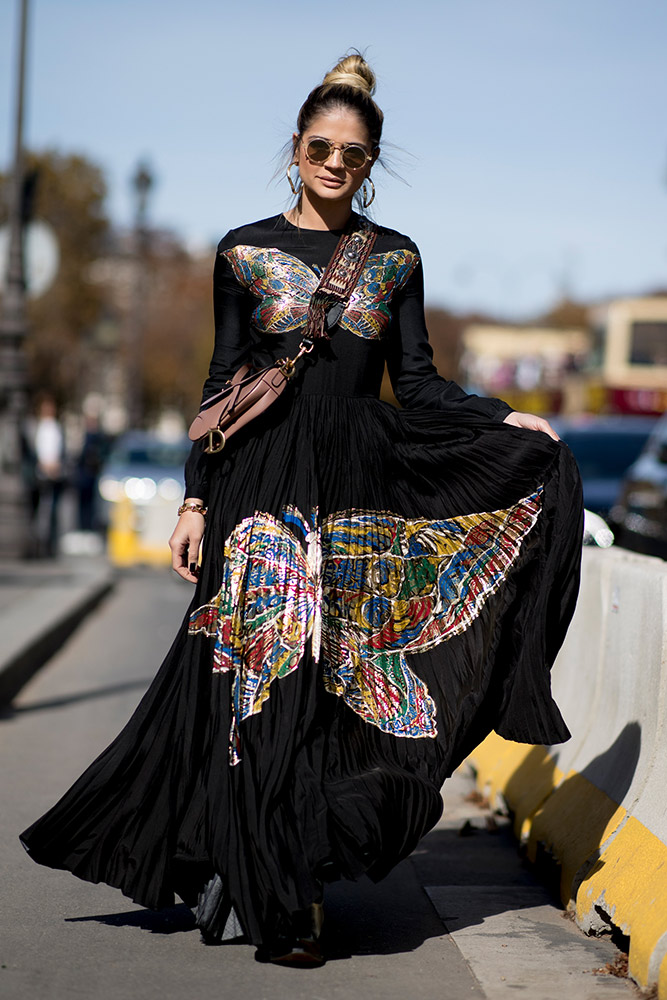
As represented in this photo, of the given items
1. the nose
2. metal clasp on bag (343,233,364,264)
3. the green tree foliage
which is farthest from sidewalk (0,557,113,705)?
the green tree foliage

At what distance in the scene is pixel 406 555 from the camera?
408 cm

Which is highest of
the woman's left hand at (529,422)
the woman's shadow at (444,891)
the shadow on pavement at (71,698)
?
the woman's left hand at (529,422)

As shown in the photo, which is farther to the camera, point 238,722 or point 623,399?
point 623,399

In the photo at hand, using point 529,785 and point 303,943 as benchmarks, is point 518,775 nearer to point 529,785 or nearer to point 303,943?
point 529,785

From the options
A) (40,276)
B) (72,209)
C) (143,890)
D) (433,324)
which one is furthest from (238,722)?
(433,324)

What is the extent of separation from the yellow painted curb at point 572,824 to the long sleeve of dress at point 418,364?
1.24m

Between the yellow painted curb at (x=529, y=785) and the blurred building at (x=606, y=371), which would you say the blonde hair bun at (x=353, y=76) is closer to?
the yellow painted curb at (x=529, y=785)

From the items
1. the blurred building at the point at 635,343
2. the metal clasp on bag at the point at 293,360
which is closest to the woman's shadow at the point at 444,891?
the metal clasp on bag at the point at 293,360

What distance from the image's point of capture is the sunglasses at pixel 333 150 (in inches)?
157

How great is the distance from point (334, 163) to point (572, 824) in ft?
7.08

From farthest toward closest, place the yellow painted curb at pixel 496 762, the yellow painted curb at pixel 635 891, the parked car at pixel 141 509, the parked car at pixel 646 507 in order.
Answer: the parked car at pixel 141 509
the parked car at pixel 646 507
the yellow painted curb at pixel 496 762
the yellow painted curb at pixel 635 891

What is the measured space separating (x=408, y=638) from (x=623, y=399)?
156 feet

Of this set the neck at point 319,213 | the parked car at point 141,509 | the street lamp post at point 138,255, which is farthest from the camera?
the street lamp post at point 138,255

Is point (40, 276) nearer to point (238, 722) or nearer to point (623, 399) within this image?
point (238, 722)
